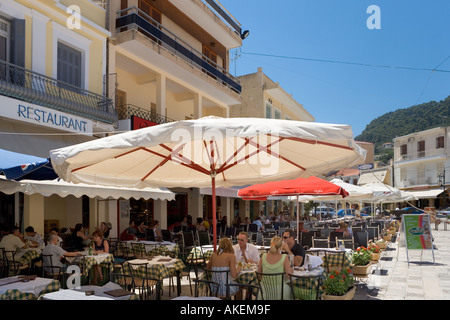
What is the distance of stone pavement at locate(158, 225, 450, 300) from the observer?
7957 mm

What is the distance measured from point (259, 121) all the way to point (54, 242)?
5.85 m

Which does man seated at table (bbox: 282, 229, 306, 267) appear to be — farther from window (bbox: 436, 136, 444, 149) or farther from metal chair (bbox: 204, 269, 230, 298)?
window (bbox: 436, 136, 444, 149)

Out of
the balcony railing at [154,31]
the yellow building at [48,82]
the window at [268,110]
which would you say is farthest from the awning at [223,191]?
the window at [268,110]

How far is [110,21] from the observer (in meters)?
15.4

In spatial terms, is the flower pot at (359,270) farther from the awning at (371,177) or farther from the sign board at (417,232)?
the awning at (371,177)

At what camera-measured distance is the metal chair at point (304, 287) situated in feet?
18.6

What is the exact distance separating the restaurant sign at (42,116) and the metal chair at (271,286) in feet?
27.3

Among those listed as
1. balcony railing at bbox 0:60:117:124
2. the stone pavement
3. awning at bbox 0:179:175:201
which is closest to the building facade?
the stone pavement

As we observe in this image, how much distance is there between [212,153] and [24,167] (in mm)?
3353

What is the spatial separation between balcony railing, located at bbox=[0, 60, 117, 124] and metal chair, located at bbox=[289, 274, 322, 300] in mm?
8886

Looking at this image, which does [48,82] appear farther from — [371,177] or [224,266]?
[371,177]

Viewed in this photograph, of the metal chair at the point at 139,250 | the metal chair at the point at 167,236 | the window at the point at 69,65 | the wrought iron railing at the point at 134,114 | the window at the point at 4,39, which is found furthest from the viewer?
the wrought iron railing at the point at 134,114
